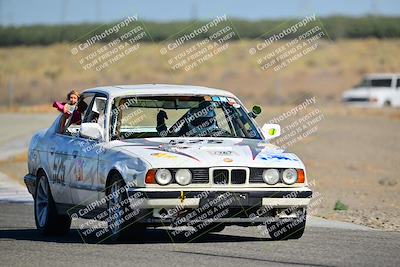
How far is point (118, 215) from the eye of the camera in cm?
1083

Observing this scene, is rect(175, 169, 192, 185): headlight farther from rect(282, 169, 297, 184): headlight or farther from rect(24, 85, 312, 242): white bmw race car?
rect(282, 169, 297, 184): headlight

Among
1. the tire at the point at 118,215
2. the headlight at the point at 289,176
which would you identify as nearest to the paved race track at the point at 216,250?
the tire at the point at 118,215

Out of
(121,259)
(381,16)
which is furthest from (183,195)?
(381,16)

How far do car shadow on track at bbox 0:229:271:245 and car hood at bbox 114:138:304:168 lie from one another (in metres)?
0.76

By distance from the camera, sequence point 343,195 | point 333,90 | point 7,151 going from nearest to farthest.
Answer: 1. point 343,195
2. point 7,151
3. point 333,90

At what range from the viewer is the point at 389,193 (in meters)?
Result: 19.9

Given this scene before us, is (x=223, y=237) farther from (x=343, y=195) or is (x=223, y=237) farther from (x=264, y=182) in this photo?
(x=343, y=195)

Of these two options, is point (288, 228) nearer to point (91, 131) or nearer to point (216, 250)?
point (216, 250)

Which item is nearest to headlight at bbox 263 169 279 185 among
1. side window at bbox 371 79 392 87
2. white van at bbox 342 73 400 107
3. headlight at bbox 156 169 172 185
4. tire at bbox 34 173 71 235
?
headlight at bbox 156 169 172 185

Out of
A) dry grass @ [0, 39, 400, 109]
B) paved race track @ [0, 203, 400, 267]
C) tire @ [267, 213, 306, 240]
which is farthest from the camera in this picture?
dry grass @ [0, 39, 400, 109]

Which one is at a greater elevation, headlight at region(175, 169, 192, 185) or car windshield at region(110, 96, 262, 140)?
car windshield at region(110, 96, 262, 140)

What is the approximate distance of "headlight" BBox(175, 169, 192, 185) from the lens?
10.6 metres

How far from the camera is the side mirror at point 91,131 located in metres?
11.6

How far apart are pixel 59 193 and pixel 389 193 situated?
8.81 meters
